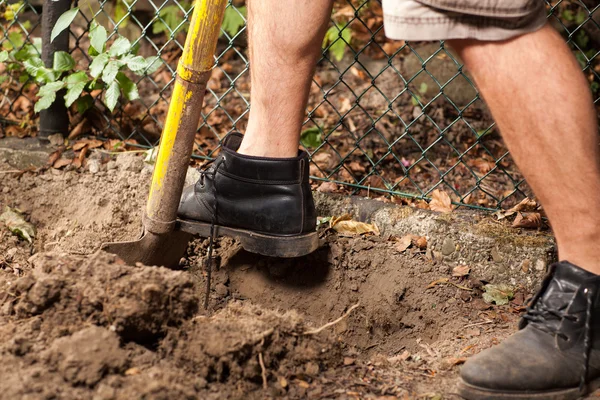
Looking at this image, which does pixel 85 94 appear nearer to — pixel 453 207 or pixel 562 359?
pixel 453 207

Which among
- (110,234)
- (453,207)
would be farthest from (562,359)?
(110,234)

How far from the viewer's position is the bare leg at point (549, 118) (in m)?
1.73

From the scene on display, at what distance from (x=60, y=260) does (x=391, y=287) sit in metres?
1.24

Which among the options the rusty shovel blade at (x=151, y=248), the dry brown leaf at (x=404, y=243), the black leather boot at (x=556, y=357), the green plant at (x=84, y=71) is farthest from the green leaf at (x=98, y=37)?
the black leather boot at (x=556, y=357)

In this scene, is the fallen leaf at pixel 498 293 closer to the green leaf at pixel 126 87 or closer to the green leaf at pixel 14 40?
the green leaf at pixel 126 87

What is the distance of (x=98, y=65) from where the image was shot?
2.98 metres

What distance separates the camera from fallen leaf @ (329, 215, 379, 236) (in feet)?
9.02

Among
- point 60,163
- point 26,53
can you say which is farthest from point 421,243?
point 26,53

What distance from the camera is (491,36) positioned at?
1.71 metres

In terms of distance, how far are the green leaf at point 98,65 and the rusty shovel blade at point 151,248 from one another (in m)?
0.93

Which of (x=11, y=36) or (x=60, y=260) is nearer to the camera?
(x=60, y=260)

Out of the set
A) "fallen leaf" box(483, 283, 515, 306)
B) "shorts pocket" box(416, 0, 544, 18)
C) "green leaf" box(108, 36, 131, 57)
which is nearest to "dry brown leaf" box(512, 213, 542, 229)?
"fallen leaf" box(483, 283, 515, 306)

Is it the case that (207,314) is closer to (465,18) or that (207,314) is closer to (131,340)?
(131,340)

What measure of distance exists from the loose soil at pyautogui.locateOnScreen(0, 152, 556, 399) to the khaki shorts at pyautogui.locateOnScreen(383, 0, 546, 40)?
945mm
